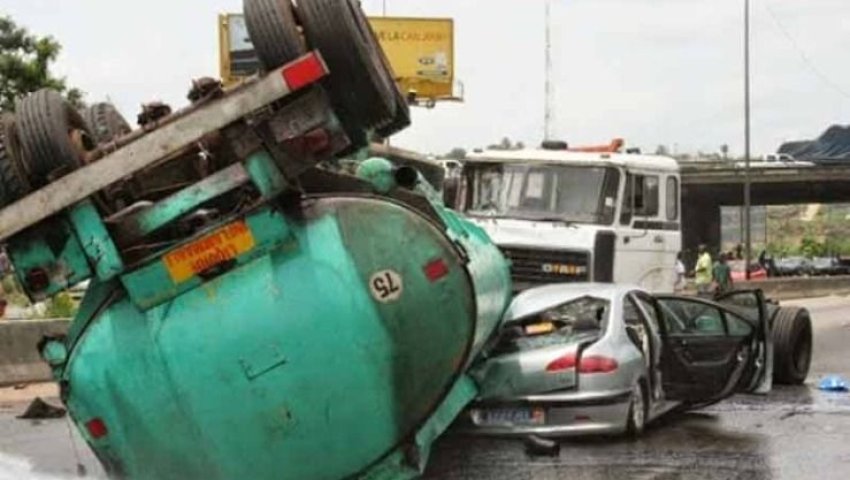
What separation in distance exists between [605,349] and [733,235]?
5090 inches

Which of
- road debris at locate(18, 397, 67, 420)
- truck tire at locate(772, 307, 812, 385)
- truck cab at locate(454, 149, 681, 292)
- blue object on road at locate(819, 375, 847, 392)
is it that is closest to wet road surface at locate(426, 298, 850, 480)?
blue object on road at locate(819, 375, 847, 392)

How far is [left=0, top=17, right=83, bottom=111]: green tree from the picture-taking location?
86.8 ft

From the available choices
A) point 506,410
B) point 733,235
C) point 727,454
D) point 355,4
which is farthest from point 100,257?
point 733,235

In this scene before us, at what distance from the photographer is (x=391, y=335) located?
7.45m

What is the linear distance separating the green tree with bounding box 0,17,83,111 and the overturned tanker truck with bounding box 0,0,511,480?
1948cm

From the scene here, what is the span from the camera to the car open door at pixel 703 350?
501 inches

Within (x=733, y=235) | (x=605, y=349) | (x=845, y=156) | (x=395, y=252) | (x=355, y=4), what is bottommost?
(x=733, y=235)

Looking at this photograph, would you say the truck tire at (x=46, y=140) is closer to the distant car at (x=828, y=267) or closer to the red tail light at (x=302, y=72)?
the red tail light at (x=302, y=72)

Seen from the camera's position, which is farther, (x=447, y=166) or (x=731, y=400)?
(x=447, y=166)

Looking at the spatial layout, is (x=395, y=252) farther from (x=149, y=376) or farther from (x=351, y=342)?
(x=149, y=376)

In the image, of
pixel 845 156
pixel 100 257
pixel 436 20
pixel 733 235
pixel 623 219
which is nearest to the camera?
pixel 100 257

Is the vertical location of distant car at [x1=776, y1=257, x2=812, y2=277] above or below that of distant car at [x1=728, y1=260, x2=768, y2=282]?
below

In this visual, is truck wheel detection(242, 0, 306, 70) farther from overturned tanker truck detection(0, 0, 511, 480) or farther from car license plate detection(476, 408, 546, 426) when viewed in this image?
car license plate detection(476, 408, 546, 426)

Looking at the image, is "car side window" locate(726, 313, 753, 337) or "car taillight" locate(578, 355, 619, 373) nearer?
"car taillight" locate(578, 355, 619, 373)
